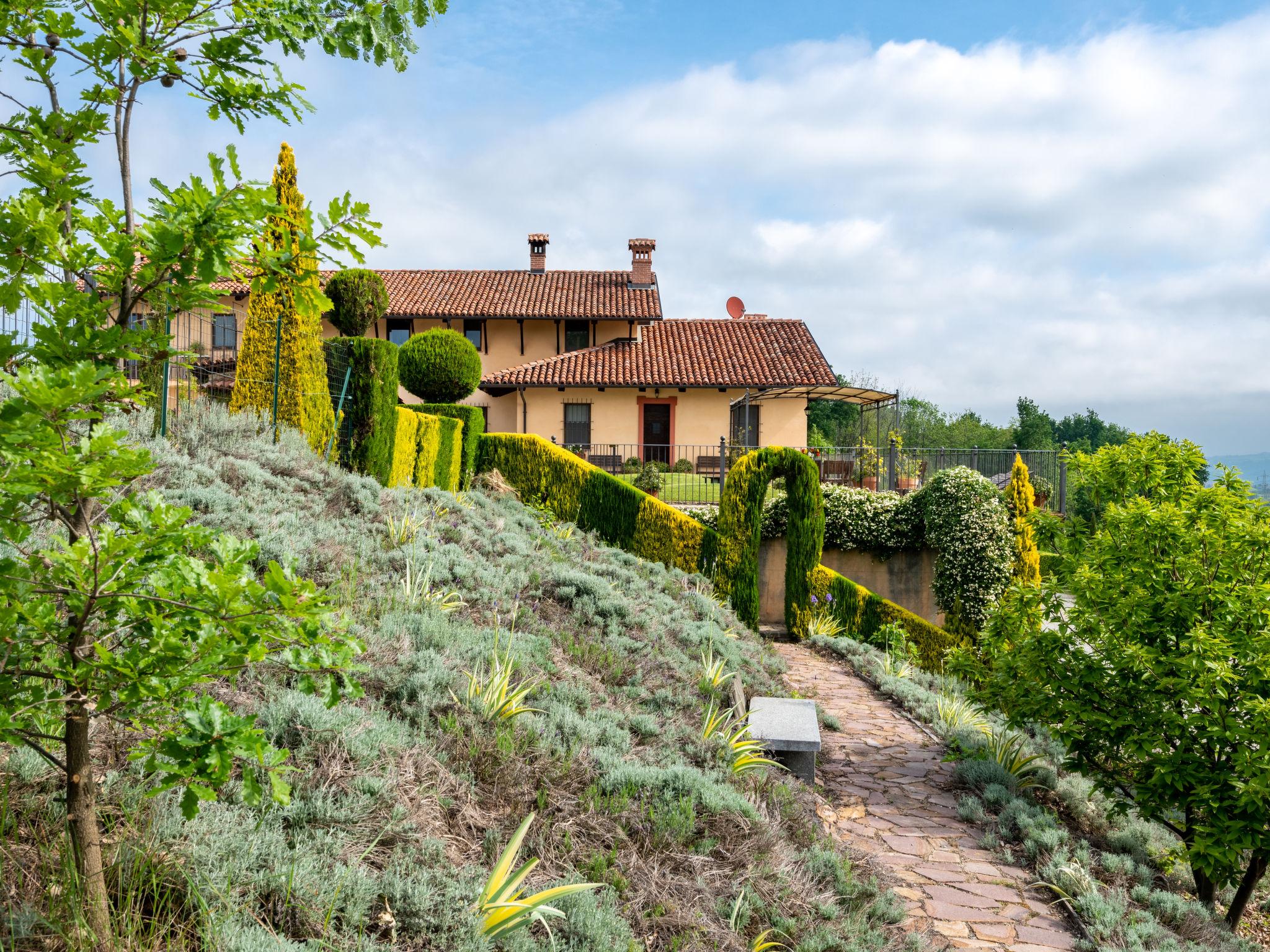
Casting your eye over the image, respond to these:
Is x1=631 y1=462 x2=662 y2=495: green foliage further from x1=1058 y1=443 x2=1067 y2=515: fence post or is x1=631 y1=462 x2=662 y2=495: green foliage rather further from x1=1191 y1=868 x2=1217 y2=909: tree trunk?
x1=1191 y1=868 x2=1217 y2=909: tree trunk

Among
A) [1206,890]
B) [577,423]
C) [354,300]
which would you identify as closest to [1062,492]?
[577,423]

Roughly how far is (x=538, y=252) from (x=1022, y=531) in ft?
76.5

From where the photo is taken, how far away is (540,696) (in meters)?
4.88

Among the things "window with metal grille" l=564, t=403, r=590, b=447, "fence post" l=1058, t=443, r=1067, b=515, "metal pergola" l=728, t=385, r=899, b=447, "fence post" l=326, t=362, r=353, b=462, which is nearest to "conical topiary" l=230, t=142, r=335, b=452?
"fence post" l=326, t=362, r=353, b=462

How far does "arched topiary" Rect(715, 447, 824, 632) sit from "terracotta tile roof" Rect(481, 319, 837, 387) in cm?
1265

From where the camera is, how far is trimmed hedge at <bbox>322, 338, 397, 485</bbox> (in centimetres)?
950

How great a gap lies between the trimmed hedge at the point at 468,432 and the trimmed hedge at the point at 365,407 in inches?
102

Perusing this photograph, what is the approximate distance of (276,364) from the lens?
8742 mm

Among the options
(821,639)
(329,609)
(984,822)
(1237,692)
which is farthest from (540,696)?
(821,639)

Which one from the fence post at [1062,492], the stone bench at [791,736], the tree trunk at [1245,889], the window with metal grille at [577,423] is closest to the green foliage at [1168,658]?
the tree trunk at [1245,889]

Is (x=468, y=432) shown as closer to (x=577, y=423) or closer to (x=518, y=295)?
(x=577, y=423)

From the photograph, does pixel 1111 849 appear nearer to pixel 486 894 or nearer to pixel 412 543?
pixel 486 894

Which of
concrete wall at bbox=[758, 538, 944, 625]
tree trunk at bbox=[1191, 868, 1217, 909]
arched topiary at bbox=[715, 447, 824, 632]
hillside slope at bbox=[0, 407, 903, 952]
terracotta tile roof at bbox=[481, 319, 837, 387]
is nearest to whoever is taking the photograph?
hillside slope at bbox=[0, 407, 903, 952]

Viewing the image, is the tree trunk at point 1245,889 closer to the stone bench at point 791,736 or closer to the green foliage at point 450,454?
the stone bench at point 791,736
